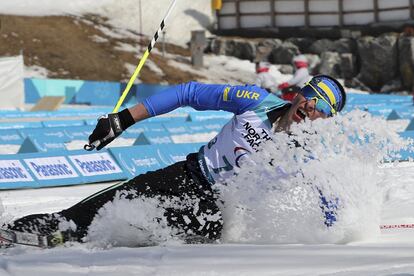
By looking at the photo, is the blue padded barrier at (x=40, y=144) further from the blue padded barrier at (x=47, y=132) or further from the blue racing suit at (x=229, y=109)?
the blue racing suit at (x=229, y=109)

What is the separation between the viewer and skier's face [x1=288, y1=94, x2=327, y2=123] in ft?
15.8

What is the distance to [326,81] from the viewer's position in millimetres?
5020

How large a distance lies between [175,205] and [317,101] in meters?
1.03

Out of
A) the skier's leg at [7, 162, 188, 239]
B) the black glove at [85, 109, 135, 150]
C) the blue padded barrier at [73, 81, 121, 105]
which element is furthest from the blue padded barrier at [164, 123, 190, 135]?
the blue padded barrier at [73, 81, 121, 105]

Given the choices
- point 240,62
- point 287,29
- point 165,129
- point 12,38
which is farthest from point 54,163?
point 287,29

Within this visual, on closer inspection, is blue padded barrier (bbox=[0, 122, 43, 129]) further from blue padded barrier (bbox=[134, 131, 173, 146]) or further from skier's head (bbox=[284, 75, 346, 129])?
skier's head (bbox=[284, 75, 346, 129])

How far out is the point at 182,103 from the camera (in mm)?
5152

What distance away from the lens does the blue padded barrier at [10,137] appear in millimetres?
13942

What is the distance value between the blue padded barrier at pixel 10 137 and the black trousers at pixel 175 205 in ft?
29.3

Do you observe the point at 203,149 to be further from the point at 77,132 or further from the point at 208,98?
the point at 77,132

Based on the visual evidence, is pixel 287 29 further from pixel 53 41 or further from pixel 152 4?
pixel 53 41

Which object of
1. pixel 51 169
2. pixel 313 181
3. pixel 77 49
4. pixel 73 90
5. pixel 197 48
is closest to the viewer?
pixel 313 181

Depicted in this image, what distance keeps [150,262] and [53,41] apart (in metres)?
34.2

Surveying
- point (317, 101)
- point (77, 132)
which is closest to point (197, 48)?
point (77, 132)
